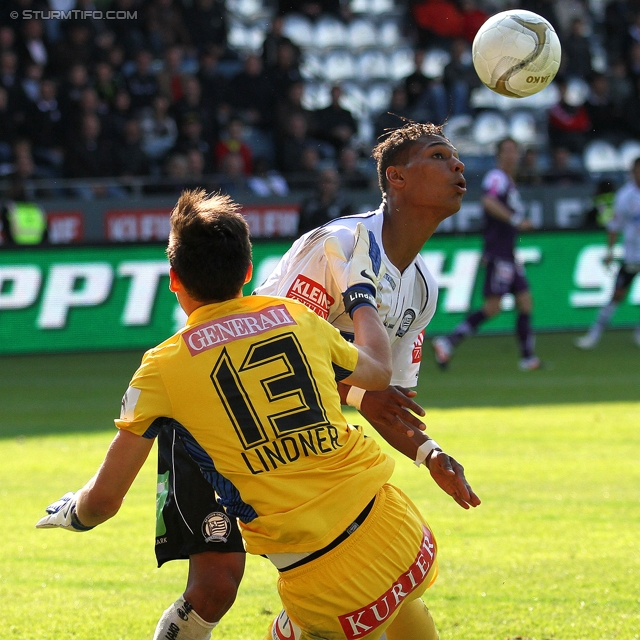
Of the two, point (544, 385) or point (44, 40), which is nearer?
point (544, 385)

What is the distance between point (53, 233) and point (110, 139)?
203cm

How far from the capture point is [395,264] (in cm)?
462

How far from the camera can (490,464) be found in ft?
26.8

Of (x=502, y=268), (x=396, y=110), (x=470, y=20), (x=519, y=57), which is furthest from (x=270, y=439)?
(x=470, y=20)

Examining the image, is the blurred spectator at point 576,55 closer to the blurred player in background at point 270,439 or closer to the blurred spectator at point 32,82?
the blurred spectator at point 32,82

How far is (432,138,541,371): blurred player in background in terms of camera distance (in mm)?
12945

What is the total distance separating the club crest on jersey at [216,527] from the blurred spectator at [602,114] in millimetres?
18141

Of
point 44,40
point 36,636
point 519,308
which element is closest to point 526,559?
point 36,636

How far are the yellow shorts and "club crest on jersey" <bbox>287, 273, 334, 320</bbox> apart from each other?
114cm

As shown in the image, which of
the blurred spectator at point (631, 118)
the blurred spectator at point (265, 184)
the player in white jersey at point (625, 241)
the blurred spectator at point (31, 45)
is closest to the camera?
the player in white jersey at point (625, 241)

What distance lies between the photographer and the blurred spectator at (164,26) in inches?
758

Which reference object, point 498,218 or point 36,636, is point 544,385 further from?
point 36,636

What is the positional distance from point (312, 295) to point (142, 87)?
568 inches

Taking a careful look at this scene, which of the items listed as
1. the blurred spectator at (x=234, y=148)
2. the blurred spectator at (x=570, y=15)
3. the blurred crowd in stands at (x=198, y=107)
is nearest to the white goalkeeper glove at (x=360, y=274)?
the blurred crowd in stands at (x=198, y=107)
